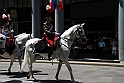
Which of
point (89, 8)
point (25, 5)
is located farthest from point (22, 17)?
point (89, 8)

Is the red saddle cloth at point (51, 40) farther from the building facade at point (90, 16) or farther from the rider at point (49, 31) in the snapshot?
the building facade at point (90, 16)

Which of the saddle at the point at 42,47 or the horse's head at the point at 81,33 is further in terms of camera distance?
the saddle at the point at 42,47

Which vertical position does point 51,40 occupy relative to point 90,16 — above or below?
below

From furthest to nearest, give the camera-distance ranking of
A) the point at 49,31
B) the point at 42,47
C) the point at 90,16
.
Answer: the point at 90,16, the point at 42,47, the point at 49,31

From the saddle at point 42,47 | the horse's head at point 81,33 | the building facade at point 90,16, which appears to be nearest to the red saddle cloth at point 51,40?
the saddle at point 42,47

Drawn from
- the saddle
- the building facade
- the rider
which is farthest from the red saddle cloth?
the building facade

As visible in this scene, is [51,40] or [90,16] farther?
[90,16]

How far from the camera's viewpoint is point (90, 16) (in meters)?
25.3

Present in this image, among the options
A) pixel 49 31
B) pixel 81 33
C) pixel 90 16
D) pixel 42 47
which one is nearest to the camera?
pixel 49 31

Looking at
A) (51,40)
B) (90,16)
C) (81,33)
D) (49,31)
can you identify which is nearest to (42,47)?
(51,40)

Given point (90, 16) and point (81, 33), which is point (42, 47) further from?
point (90, 16)

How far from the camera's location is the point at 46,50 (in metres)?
11.1

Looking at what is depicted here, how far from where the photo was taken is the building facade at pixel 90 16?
2442 cm

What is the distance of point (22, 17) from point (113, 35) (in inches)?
435
